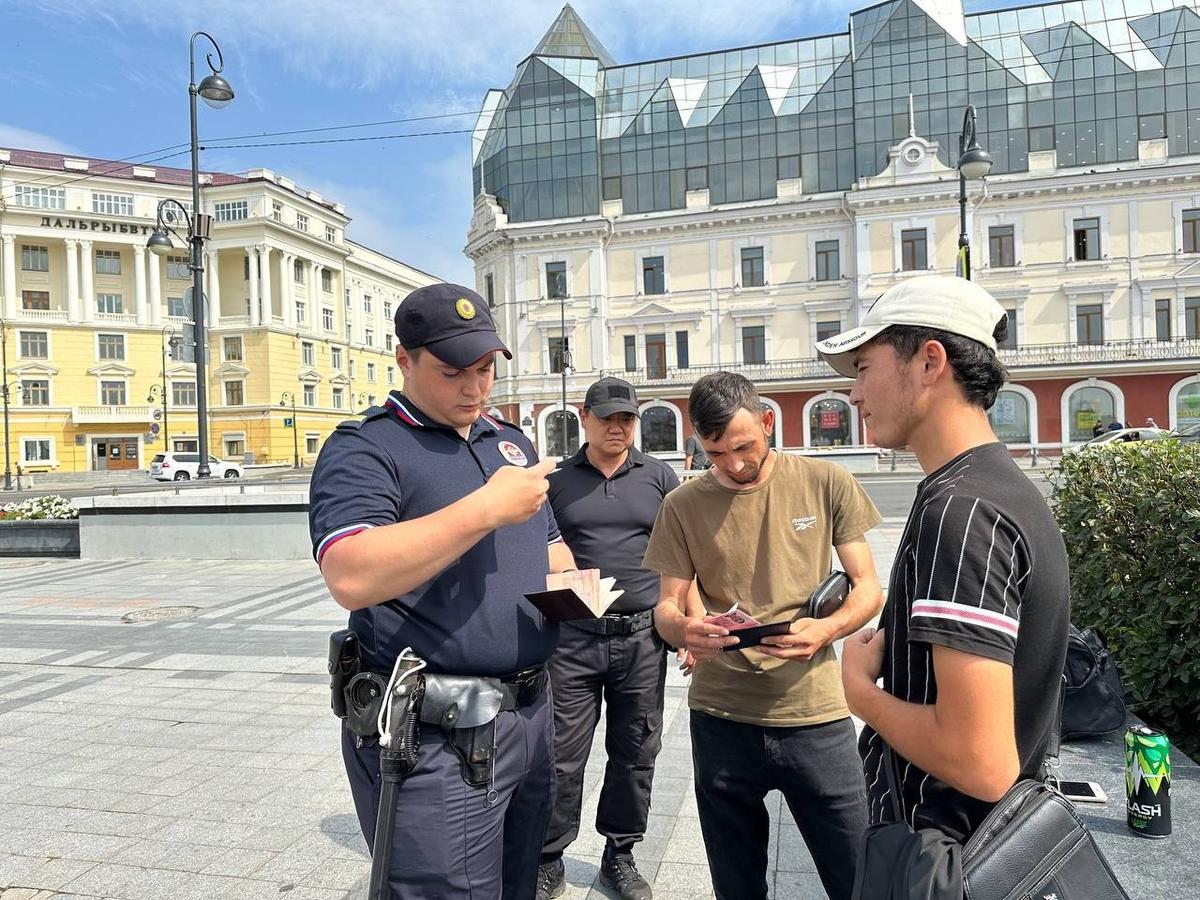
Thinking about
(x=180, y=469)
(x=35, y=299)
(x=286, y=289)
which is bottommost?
(x=180, y=469)

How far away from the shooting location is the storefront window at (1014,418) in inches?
1469

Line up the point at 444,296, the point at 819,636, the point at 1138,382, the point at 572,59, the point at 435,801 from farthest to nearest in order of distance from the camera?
1. the point at 572,59
2. the point at 1138,382
3. the point at 819,636
4. the point at 444,296
5. the point at 435,801

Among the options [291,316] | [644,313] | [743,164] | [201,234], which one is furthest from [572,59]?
[201,234]

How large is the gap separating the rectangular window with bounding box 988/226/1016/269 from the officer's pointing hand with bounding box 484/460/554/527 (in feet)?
141

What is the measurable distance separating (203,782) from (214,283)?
207 feet

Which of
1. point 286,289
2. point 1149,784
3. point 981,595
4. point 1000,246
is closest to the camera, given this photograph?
point 981,595

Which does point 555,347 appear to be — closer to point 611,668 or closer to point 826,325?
point 826,325

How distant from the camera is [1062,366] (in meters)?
36.1

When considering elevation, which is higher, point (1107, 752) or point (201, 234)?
point (201, 234)

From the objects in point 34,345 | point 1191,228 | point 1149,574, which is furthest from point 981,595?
point 34,345

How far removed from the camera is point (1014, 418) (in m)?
37.7

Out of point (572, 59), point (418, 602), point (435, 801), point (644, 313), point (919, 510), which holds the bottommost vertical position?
point (435, 801)

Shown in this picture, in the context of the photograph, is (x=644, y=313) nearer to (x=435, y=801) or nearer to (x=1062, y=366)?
(x=1062, y=366)

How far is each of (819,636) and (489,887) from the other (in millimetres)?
1156
